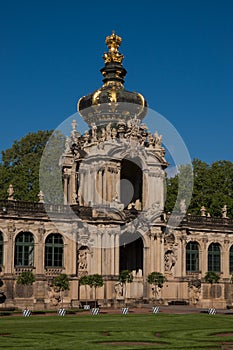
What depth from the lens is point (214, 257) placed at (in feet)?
244

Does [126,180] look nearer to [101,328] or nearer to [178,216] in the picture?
[178,216]

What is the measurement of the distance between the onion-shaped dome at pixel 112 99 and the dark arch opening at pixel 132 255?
488 inches

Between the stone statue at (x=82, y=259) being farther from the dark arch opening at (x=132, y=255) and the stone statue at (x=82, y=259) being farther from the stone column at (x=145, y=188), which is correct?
the stone column at (x=145, y=188)

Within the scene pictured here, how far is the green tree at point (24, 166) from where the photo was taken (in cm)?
8037

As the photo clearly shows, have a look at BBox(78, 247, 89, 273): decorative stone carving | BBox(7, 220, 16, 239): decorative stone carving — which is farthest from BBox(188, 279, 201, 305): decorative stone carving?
BBox(7, 220, 16, 239): decorative stone carving

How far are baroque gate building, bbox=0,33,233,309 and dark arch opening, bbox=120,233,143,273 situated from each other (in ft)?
0.33

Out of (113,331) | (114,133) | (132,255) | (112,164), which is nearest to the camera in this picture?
(113,331)

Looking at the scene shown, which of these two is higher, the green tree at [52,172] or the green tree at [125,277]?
the green tree at [52,172]

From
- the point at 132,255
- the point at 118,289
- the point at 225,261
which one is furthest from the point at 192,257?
the point at 118,289

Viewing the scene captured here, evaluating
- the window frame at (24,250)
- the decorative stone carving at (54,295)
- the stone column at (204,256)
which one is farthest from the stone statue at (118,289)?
the stone column at (204,256)

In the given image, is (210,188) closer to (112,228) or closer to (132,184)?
(132,184)

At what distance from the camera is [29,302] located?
59.6 metres

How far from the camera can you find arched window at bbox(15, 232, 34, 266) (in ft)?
200

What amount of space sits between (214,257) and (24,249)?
22610mm
